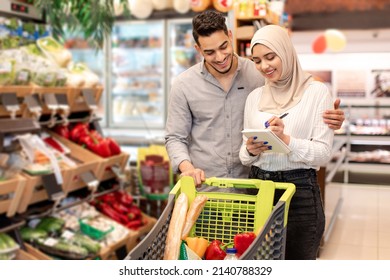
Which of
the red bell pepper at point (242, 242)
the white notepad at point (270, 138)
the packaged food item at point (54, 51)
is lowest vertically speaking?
the red bell pepper at point (242, 242)

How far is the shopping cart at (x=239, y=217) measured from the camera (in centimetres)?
166

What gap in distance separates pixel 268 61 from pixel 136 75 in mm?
5493

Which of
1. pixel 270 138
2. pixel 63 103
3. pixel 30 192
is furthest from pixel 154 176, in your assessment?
pixel 270 138

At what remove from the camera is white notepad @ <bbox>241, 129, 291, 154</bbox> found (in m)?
1.71

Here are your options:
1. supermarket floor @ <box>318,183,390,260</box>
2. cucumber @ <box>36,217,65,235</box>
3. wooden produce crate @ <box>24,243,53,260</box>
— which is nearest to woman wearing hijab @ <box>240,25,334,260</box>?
supermarket floor @ <box>318,183,390,260</box>

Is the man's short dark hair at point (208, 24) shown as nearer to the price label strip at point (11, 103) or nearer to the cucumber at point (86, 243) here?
the price label strip at point (11, 103)

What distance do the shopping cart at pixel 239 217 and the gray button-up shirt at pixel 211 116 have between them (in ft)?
0.60

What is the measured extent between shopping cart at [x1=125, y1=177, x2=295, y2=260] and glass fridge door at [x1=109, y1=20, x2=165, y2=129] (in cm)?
512

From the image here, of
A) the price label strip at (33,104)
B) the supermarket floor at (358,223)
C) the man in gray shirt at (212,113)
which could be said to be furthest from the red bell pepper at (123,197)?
the man in gray shirt at (212,113)

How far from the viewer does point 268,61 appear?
1.89m

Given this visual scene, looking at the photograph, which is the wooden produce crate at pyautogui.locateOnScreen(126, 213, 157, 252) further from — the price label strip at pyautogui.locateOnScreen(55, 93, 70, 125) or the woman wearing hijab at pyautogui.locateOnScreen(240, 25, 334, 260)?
the woman wearing hijab at pyautogui.locateOnScreen(240, 25, 334, 260)

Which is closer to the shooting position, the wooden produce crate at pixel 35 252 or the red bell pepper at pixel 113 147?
the wooden produce crate at pixel 35 252

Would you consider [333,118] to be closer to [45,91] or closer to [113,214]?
[45,91]

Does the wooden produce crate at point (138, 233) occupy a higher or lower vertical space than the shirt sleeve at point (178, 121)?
lower
